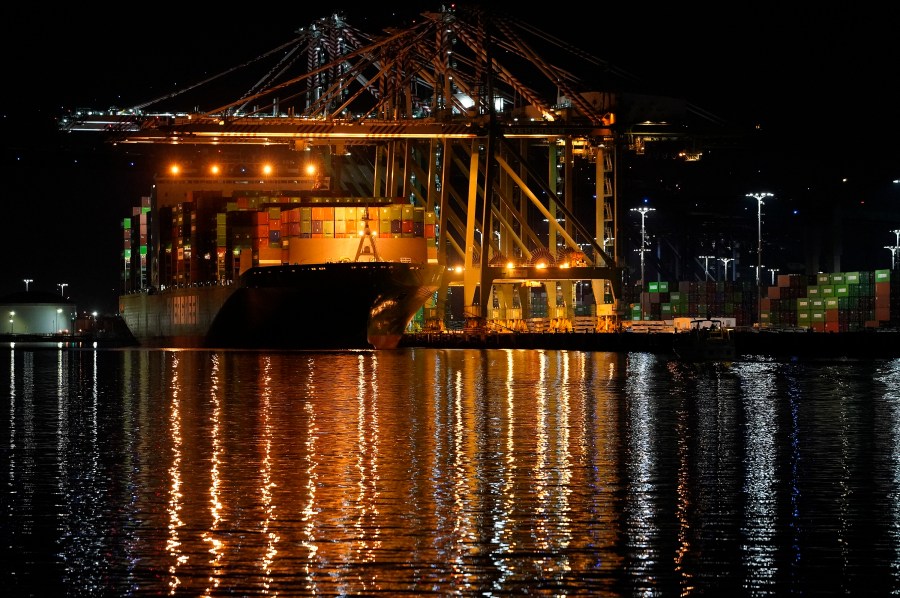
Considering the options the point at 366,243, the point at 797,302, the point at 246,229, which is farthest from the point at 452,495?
the point at 797,302

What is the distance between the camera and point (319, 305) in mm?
70562

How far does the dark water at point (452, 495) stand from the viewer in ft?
41.5

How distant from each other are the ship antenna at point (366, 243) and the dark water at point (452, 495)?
36002 mm

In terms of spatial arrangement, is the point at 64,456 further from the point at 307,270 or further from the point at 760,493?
the point at 307,270

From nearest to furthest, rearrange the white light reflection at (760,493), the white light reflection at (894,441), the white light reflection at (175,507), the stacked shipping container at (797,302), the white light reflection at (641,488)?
the white light reflection at (175,507) → the white light reflection at (760,493) → the white light reflection at (641,488) → the white light reflection at (894,441) → the stacked shipping container at (797,302)

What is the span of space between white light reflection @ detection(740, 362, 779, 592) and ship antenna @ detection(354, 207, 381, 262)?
125 feet

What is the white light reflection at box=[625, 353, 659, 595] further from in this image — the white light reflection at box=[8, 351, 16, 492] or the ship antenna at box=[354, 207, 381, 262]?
the ship antenna at box=[354, 207, 381, 262]

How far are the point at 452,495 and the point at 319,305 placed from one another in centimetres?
5366

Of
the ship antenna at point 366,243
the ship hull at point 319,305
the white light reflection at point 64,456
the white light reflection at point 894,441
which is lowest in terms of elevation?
the white light reflection at point 894,441

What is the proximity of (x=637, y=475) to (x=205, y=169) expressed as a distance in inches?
3065

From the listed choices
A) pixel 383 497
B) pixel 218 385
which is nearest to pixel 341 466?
pixel 383 497

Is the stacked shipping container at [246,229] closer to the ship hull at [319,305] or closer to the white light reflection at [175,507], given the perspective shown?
the ship hull at [319,305]

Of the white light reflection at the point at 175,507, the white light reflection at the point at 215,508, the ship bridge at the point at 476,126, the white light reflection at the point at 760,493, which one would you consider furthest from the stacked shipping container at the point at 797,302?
the white light reflection at the point at 175,507

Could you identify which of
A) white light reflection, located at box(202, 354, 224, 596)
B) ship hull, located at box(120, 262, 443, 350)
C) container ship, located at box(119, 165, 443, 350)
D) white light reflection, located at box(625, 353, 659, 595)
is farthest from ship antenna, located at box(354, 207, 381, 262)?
white light reflection, located at box(202, 354, 224, 596)
